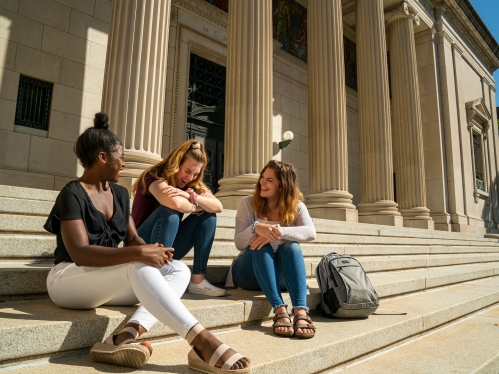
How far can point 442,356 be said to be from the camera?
119 inches

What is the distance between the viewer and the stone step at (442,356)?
8.81 feet

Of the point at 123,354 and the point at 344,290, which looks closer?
the point at 123,354

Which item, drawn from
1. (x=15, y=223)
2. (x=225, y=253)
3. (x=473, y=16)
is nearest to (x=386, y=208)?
(x=225, y=253)

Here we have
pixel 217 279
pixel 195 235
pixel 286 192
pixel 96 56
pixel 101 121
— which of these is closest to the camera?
pixel 101 121

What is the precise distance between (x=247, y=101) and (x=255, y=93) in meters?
0.24

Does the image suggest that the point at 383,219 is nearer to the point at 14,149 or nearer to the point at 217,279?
the point at 217,279

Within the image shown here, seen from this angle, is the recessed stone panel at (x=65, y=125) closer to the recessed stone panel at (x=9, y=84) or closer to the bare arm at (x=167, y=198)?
the recessed stone panel at (x=9, y=84)

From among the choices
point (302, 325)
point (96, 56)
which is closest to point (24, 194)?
point (302, 325)

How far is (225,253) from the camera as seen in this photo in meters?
4.65

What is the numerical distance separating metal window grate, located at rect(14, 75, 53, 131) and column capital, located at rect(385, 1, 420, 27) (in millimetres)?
12801

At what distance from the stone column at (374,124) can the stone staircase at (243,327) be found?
6.53 metres

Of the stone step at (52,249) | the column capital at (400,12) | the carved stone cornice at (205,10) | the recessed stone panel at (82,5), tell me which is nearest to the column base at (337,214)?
the stone step at (52,249)

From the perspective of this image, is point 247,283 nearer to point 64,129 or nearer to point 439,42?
point 64,129

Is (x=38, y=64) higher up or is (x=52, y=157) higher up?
(x=38, y=64)
